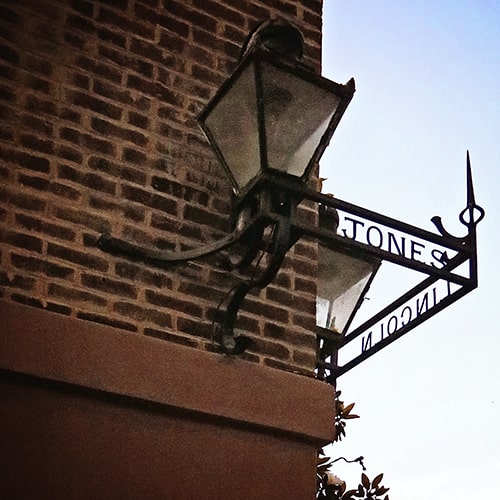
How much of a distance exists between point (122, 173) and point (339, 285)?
1.36 meters

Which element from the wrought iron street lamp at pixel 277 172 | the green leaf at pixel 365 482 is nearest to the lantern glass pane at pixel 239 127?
the wrought iron street lamp at pixel 277 172

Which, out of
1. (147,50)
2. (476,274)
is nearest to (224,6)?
(147,50)

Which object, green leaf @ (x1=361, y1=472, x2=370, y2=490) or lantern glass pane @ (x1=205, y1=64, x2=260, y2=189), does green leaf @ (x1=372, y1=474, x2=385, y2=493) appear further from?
lantern glass pane @ (x1=205, y1=64, x2=260, y2=189)

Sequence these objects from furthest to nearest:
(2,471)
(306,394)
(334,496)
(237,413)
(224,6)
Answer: (334,496)
(224,6)
(306,394)
(237,413)
(2,471)

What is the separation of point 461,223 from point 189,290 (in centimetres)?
114

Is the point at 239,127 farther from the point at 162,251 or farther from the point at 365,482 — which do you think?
the point at 365,482

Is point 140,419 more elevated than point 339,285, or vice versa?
point 339,285

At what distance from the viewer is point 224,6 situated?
3854 mm

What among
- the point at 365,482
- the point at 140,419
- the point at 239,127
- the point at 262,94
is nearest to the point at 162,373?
the point at 140,419

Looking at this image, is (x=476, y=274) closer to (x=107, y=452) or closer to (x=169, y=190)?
(x=169, y=190)

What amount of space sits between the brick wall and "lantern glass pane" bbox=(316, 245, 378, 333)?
1.49ft

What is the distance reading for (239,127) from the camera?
10.2ft

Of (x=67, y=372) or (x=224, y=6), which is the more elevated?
(x=224, y=6)

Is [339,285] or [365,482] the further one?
[365,482]
